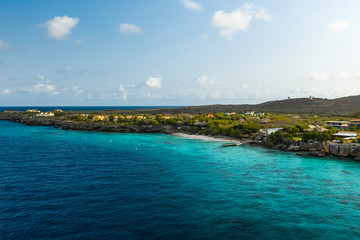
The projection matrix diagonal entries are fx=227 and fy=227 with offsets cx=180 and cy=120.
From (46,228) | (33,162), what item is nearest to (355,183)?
(46,228)

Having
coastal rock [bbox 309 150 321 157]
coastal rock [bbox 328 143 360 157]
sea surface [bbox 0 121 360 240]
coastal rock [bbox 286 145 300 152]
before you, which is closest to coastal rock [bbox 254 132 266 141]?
coastal rock [bbox 286 145 300 152]

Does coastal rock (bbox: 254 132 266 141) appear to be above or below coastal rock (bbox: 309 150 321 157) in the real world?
above

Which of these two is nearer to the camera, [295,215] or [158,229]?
[158,229]

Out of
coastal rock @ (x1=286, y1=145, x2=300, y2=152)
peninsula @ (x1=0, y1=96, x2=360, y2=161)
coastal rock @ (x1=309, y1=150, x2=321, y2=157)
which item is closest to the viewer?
coastal rock @ (x1=309, y1=150, x2=321, y2=157)

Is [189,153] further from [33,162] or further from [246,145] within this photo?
[33,162]

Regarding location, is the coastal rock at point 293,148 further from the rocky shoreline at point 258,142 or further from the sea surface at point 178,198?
the sea surface at point 178,198

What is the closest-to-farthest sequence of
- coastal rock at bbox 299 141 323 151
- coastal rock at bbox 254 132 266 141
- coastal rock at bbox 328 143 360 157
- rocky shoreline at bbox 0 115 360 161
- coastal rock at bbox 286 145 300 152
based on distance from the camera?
1. coastal rock at bbox 328 143 360 157
2. rocky shoreline at bbox 0 115 360 161
3. coastal rock at bbox 299 141 323 151
4. coastal rock at bbox 286 145 300 152
5. coastal rock at bbox 254 132 266 141

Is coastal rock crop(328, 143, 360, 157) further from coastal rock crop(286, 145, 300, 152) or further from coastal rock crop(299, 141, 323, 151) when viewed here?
coastal rock crop(286, 145, 300, 152)

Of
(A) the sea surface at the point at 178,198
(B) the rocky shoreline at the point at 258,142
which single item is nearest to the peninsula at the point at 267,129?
(B) the rocky shoreline at the point at 258,142
